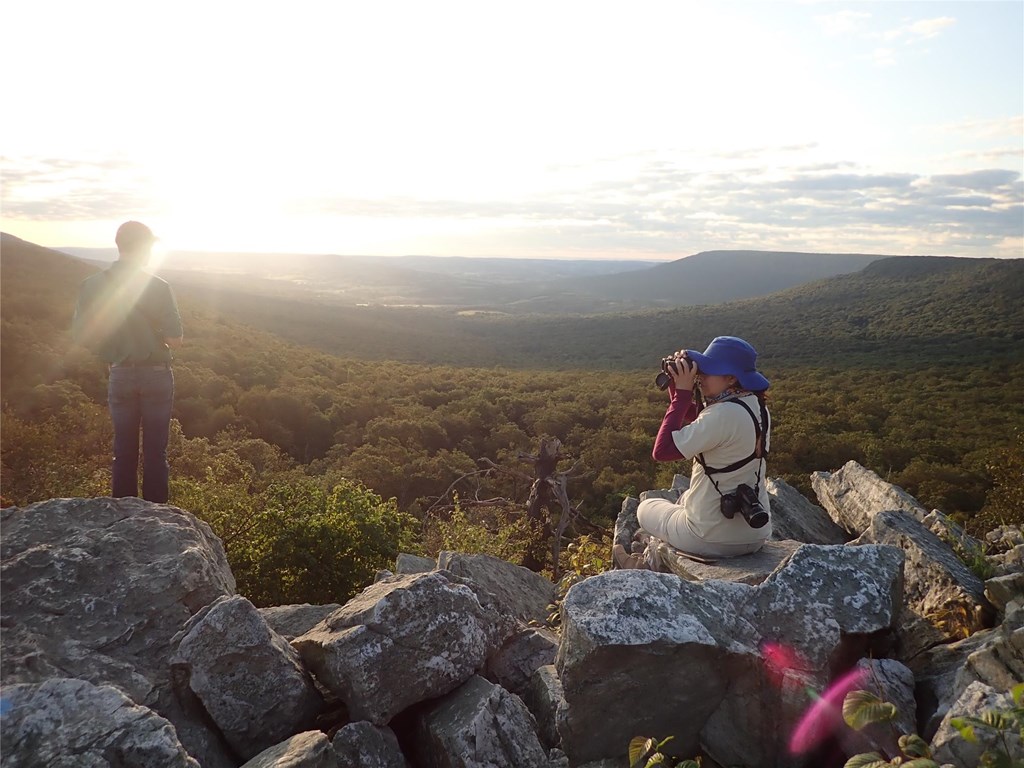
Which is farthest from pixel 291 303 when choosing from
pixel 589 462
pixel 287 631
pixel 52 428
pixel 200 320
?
pixel 287 631

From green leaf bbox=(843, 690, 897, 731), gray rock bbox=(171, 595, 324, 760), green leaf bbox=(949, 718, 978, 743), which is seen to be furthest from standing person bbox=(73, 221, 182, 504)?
green leaf bbox=(949, 718, 978, 743)

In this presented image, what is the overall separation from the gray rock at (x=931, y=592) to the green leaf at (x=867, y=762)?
6.53ft

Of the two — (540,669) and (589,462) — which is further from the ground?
(540,669)

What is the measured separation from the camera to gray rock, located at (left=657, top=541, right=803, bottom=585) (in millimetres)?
4977

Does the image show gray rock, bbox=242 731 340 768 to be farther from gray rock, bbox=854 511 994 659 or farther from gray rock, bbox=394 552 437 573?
gray rock, bbox=854 511 994 659

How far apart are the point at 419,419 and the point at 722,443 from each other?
21516 millimetres

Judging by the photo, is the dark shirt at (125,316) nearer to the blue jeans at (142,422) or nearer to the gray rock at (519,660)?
the blue jeans at (142,422)

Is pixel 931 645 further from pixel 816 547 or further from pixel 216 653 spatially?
pixel 216 653

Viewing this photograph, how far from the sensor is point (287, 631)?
5.06 metres

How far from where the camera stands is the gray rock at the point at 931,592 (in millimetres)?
4441

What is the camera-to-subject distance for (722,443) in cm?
516

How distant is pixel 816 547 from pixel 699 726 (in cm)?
151

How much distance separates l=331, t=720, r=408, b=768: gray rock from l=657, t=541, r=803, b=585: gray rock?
2.40 m

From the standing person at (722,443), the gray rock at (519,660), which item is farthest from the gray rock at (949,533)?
the gray rock at (519,660)
